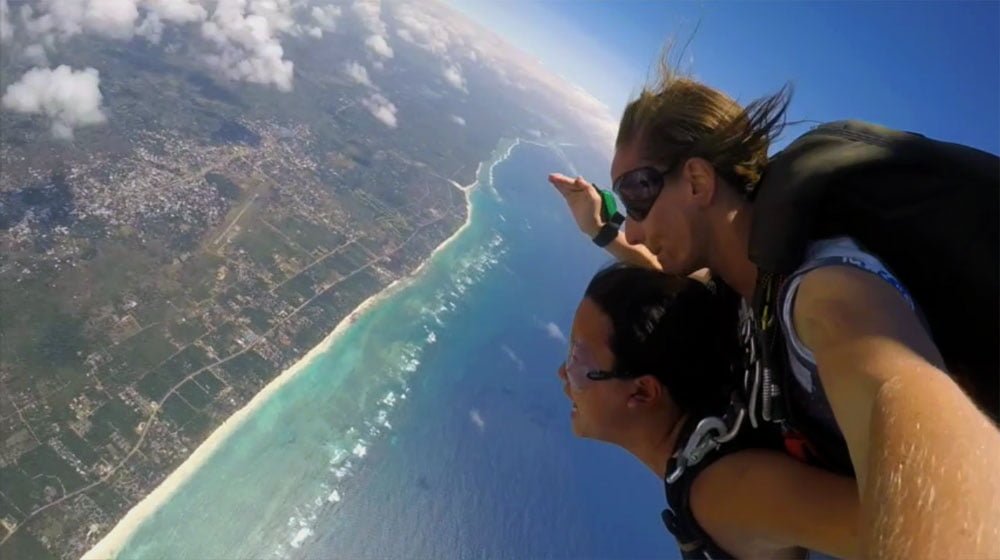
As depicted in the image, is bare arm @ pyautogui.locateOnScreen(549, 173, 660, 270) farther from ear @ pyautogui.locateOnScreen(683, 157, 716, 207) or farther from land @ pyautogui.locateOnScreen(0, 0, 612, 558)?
land @ pyautogui.locateOnScreen(0, 0, 612, 558)

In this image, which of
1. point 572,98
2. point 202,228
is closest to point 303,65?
point 202,228

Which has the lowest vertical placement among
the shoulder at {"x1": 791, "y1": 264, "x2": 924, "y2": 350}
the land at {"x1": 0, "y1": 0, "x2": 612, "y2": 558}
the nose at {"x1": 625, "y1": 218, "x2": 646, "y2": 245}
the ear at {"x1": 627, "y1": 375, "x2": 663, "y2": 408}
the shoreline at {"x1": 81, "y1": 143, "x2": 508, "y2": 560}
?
the land at {"x1": 0, "y1": 0, "x2": 612, "y2": 558}

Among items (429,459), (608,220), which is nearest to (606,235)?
(608,220)

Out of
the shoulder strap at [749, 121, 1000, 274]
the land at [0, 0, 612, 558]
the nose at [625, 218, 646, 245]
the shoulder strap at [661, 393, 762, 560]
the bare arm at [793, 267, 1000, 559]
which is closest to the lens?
the bare arm at [793, 267, 1000, 559]

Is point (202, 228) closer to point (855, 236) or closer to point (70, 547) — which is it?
point (70, 547)

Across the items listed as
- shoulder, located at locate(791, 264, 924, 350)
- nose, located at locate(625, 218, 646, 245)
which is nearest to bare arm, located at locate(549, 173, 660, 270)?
nose, located at locate(625, 218, 646, 245)

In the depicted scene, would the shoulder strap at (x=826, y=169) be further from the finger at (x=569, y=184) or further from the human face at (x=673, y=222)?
the finger at (x=569, y=184)

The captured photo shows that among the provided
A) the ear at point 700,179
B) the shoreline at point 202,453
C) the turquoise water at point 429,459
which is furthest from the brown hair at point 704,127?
the shoreline at point 202,453

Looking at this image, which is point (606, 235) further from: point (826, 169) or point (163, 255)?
point (163, 255)
